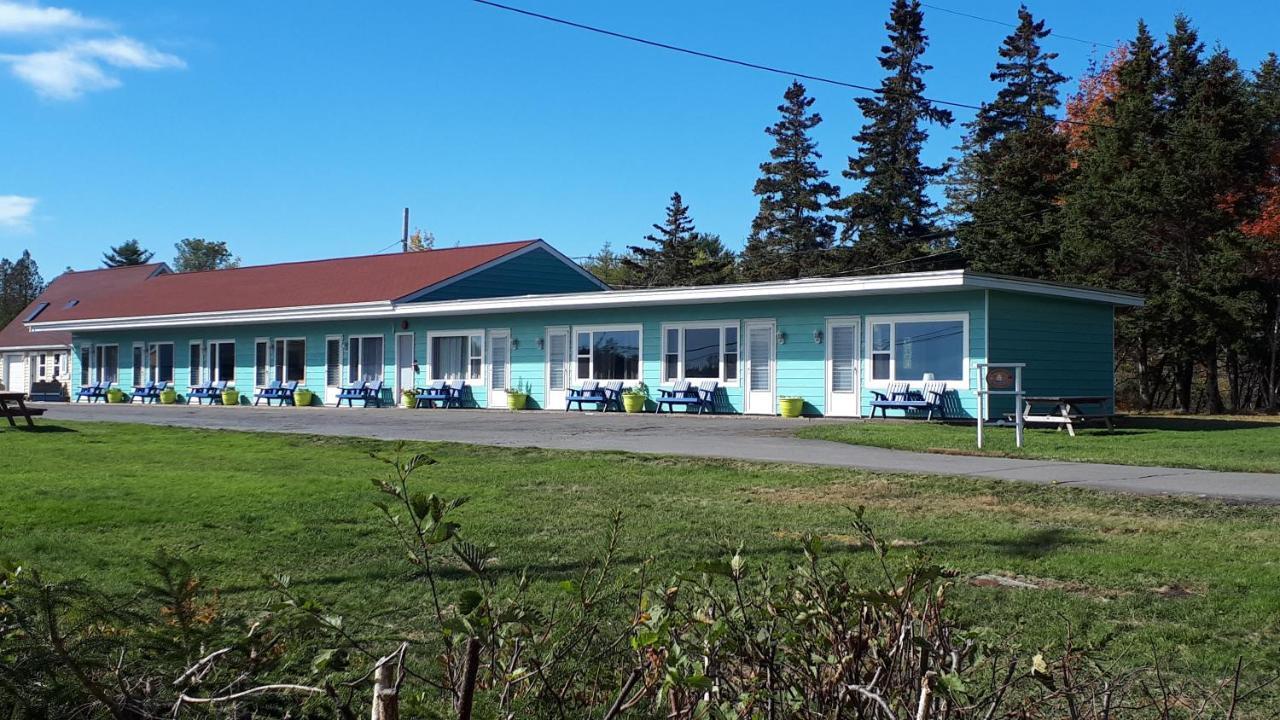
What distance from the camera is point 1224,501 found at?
1010cm

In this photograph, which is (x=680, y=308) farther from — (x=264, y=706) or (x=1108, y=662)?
(x=264, y=706)

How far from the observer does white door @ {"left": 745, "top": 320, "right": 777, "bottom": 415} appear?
26000 mm

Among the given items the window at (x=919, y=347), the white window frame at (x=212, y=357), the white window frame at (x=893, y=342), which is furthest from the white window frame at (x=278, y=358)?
the window at (x=919, y=347)

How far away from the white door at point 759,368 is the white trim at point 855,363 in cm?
137

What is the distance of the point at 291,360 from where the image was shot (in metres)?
35.5

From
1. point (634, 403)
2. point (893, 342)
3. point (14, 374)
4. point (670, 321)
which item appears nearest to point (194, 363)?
point (634, 403)

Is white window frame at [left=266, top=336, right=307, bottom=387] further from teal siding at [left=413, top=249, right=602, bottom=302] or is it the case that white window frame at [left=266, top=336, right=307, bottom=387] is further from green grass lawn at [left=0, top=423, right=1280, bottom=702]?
green grass lawn at [left=0, top=423, right=1280, bottom=702]

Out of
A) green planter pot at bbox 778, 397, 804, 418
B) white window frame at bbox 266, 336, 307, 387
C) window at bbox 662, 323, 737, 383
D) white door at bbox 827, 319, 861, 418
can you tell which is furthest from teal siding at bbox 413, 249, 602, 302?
white door at bbox 827, 319, 861, 418

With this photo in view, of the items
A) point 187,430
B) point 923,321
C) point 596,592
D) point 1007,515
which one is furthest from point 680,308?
point 596,592

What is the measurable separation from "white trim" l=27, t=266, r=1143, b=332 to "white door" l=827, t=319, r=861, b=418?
0.95 metres

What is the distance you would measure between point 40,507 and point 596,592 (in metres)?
8.03

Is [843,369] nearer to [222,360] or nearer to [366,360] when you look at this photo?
[366,360]

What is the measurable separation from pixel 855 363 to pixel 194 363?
2382 centimetres

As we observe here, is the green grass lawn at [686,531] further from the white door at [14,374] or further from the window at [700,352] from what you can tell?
the white door at [14,374]
